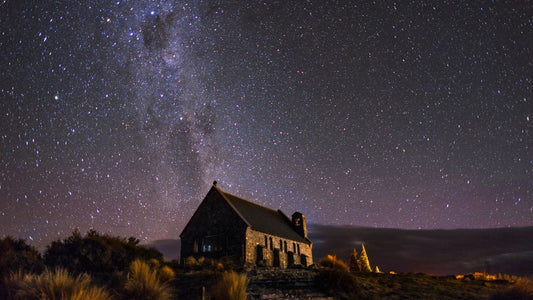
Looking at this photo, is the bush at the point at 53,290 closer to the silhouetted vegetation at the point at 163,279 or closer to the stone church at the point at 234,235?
the silhouetted vegetation at the point at 163,279

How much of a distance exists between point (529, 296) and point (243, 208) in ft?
87.4

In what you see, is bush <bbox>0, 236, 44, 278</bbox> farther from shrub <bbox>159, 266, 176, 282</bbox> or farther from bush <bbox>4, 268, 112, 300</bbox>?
shrub <bbox>159, 266, 176, 282</bbox>

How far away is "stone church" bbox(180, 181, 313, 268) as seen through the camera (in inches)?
1276

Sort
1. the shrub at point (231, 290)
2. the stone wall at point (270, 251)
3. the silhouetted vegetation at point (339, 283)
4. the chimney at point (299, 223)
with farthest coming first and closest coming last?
the chimney at point (299, 223) < the stone wall at point (270, 251) < the silhouetted vegetation at point (339, 283) < the shrub at point (231, 290)

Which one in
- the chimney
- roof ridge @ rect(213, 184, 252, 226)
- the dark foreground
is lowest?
the dark foreground

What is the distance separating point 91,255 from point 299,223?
31662 mm

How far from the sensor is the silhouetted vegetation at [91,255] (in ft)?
67.2

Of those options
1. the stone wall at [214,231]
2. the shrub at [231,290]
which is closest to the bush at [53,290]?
the shrub at [231,290]

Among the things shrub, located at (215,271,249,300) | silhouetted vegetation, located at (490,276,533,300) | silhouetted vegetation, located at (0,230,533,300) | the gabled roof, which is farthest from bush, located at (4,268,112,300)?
the gabled roof

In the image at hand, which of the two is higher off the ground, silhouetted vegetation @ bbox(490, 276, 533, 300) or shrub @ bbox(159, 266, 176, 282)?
shrub @ bbox(159, 266, 176, 282)

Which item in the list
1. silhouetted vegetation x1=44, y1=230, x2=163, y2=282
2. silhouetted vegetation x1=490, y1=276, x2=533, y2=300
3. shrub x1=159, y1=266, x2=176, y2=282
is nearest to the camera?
silhouetted vegetation x1=490, y1=276, x2=533, y2=300

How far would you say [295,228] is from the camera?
159ft

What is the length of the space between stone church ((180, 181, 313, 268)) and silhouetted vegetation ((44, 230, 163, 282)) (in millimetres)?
9851

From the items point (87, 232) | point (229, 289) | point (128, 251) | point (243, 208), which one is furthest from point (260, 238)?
point (229, 289)
